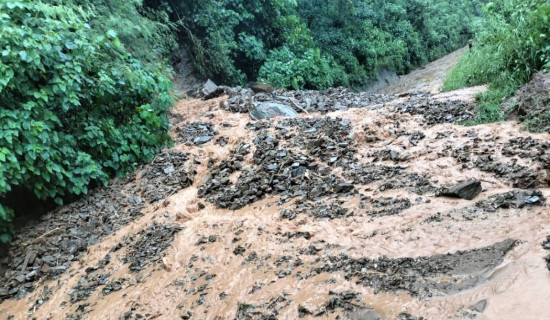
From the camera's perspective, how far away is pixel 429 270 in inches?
97.2

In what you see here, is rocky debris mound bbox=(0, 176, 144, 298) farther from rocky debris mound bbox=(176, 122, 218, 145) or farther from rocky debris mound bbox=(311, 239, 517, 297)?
rocky debris mound bbox=(311, 239, 517, 297)

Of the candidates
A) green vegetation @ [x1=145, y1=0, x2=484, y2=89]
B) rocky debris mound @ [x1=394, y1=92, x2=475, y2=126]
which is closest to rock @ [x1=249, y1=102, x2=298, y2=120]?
rocky debris mound @ [x1=394, y1=92, x2=475, y2=126]

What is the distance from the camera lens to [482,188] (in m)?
3.48

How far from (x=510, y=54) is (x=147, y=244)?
5782mm

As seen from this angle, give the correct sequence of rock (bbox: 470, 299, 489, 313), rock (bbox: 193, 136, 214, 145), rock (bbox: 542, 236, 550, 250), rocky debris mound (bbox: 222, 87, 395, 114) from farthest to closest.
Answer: rocky debris mound (bbox: 222, 87, 395, 114) < rock (bbox: 193, 136, 214, 145) < rock (bbox: 542, 236, 550, 250) < rock (bbox: 470, 299, 489, 313)

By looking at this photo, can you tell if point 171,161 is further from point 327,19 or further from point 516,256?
point 327,19

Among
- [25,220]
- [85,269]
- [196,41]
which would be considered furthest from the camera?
[196,41]

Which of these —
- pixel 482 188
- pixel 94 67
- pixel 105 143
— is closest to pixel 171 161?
pixel 105 143

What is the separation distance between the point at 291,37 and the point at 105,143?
7.63 metres

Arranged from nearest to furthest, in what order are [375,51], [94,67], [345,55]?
[94,67], [345,55], [375,51]

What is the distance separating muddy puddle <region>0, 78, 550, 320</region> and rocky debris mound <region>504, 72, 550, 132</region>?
0.20m

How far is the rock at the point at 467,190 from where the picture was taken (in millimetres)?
3359

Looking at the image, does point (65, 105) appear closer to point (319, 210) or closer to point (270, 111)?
point (270, 111)

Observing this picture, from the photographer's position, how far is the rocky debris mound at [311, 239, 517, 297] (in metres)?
2.24
